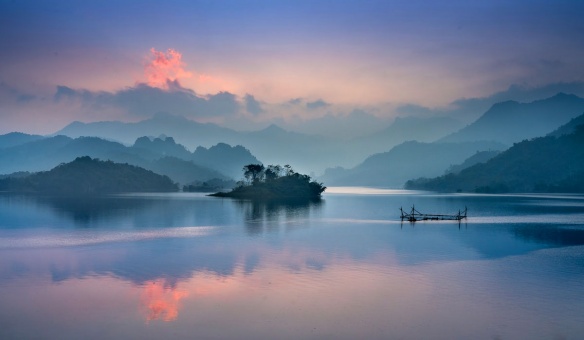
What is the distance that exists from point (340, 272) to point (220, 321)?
1448 centimetres

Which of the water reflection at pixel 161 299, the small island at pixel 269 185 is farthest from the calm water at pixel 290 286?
the small island at pixel 269 185

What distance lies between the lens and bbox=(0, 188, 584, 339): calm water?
23359mm

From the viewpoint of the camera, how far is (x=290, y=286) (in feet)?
105

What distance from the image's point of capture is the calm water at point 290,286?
2336cm

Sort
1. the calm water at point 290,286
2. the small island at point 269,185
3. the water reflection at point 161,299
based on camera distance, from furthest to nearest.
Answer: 1. the small island at point 269,185
2. the water reflection at point 161,299
3. the calm water at point 290,286

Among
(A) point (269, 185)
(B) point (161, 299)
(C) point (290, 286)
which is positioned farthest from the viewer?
(A) point (269, 185)

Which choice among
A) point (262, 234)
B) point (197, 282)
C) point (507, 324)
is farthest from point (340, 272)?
point (262, 234)

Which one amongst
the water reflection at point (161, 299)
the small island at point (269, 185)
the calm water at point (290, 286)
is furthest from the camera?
the small island at point (269, 185)

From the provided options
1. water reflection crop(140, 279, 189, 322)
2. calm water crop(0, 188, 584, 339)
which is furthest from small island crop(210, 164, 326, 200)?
water reflection crop(140, 279, 189, 322)

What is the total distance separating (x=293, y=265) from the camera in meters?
40.0

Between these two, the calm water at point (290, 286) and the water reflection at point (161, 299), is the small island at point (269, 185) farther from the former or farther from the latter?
the water reflection at point (161, 299)

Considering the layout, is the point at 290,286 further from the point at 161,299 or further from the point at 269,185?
the point at 269,185

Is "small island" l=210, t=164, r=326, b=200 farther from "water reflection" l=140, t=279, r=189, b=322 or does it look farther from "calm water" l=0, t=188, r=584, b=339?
"water reflection" l=140, t=279, r=189, b=322

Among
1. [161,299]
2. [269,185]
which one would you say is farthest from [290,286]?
[269,185]
